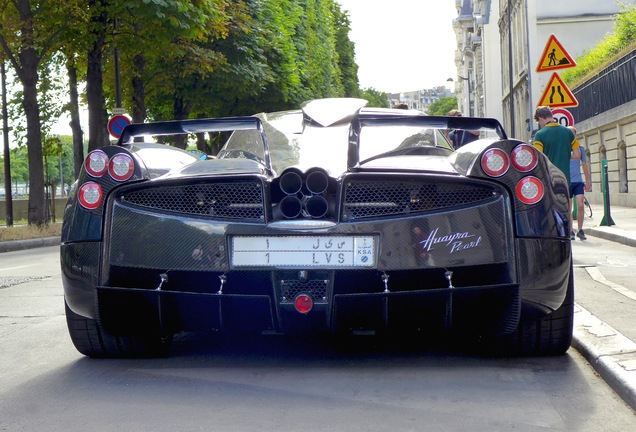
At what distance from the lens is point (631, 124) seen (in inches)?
1104

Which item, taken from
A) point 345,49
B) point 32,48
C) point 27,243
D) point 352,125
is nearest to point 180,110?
point 32,48

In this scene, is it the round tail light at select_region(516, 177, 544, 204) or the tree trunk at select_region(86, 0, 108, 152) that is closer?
the round tail light at select_region(516, 177, 544, 204)

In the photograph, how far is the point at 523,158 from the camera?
503 centimetres

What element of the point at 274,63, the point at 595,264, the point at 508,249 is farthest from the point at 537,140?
the point at 274,63

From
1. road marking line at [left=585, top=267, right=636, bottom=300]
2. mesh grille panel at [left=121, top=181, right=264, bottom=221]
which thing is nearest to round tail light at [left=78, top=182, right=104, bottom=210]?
mesh grille panel at [left=121, top=181, right=264, bottom=221]

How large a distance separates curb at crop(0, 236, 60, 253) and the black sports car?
16.5 m

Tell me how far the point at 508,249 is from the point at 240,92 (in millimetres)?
29799

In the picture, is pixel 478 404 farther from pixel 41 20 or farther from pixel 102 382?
pixel 41 20

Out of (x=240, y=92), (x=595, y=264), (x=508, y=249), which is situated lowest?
(x=595, y=264)

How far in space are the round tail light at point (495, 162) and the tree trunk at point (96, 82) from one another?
21473 millimetres

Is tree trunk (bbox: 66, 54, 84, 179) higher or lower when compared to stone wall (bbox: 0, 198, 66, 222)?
higher

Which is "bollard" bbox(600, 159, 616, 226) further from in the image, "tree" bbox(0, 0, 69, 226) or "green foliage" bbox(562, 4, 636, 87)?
"tree" bbox(0, 0, 69, 226)

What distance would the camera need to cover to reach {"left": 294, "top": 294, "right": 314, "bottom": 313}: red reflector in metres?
4.86

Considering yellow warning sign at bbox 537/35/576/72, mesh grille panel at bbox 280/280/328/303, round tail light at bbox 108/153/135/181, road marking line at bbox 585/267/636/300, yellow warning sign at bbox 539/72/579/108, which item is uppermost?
yellow warning sign at bbox 537/35/576/72
